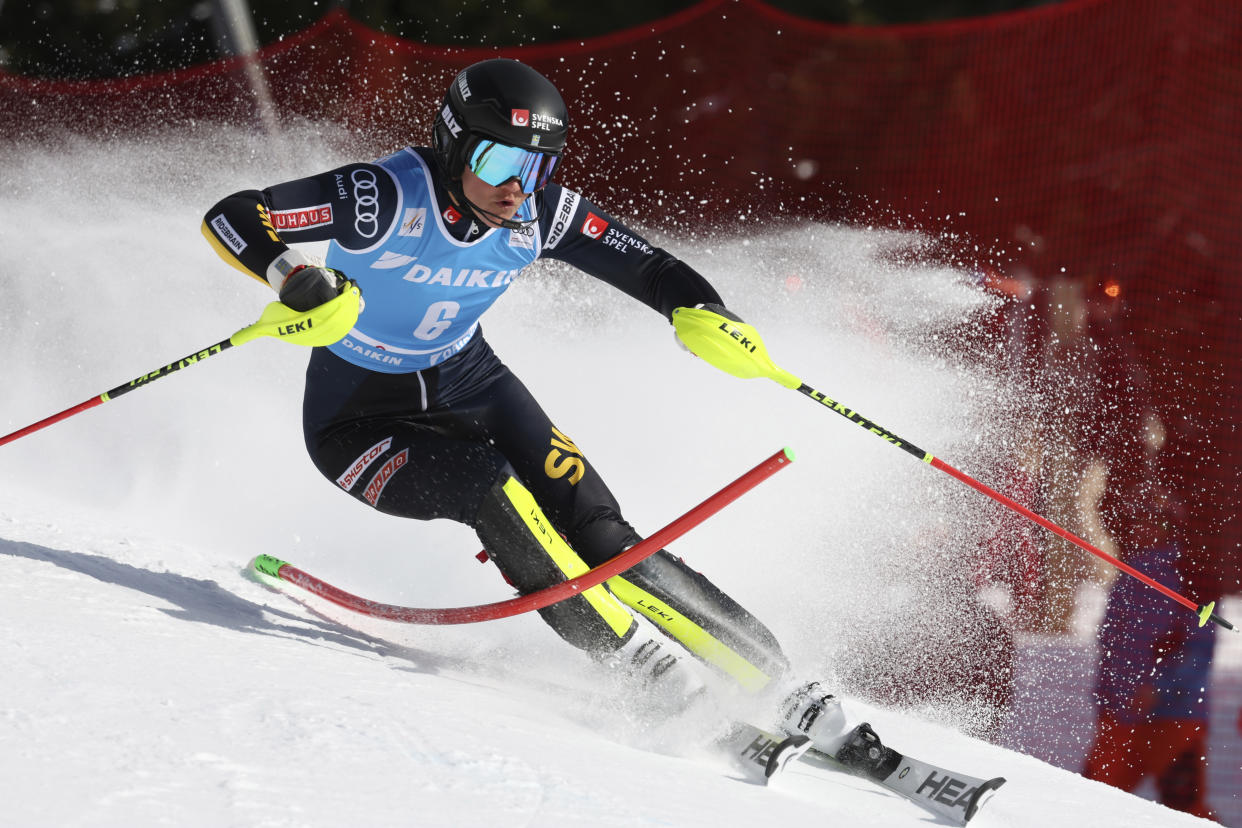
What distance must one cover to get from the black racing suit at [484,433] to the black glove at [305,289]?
61mm

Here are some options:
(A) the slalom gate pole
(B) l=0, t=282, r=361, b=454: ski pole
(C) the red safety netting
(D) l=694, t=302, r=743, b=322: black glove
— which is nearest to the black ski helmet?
(B) l=0, t=282, r=361, b=454: ski pole

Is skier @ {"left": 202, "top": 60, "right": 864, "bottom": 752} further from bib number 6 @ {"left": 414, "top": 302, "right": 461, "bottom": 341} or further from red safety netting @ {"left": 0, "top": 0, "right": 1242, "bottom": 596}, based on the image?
red safety netting @ {"left": 0, "top": 0, "right": 1242, "bottom": 596}

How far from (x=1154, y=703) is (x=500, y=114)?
10.4 ft

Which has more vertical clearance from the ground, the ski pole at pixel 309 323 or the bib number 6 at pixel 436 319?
the bib number 6 at pixel 436 319

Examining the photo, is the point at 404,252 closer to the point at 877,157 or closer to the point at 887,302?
the point at 887,302

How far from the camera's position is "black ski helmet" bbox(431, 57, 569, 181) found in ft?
8.21

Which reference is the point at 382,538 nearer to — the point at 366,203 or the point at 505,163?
the point at 366,203

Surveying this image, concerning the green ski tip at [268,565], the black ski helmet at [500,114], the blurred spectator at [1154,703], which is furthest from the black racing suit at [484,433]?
the blurred spectator at [1154,703]

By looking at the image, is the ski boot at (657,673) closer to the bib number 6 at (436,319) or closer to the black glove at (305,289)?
the bib number 6 at (436,319)

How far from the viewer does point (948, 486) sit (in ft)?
14.8

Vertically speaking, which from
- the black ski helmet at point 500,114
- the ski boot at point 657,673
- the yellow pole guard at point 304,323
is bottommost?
the ski boot at point 657,673

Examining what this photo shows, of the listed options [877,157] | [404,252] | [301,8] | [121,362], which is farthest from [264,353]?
[301,8]

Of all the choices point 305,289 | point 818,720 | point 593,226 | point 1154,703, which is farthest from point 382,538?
point 1154,703

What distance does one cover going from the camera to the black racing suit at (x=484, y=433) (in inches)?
96.9
